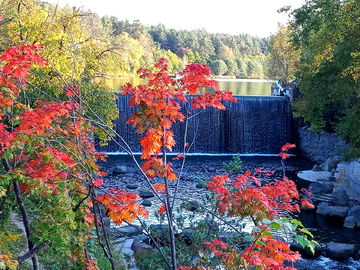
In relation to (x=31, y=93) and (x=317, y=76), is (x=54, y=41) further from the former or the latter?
(x=317, y=76)

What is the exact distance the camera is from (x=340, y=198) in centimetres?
1158

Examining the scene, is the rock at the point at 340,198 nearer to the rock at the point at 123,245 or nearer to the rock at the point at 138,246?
the rock at the point at 123,245

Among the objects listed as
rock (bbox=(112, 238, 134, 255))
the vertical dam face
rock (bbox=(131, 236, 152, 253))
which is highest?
the vertical dam face

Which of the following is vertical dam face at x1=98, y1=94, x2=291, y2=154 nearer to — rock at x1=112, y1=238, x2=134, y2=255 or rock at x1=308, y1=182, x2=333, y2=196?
rock at x1=308, y1=182, x2=333, y2=196

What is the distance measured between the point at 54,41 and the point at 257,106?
12033mm

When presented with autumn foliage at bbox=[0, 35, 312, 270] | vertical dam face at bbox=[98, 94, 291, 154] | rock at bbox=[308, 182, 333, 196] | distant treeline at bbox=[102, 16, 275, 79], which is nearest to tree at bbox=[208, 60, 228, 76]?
distant treeline at bbox=[102, 16, 275, 79]

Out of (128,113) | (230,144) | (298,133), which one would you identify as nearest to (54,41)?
(128,113)

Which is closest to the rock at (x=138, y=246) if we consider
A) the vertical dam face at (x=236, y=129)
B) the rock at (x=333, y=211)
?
the rock at (x=333, y=211)

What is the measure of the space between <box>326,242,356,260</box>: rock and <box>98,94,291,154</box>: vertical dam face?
10721 mm

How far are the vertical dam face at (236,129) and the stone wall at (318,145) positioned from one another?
0.79 meters

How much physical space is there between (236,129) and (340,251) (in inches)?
451

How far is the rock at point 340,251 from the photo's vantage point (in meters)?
8.35

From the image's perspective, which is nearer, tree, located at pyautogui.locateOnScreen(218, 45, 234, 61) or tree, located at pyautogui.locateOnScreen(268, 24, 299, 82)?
tree, located at pyautogui.locateOnScreen(268, 24, 299, 82)

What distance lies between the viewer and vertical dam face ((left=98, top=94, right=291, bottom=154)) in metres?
19.0
